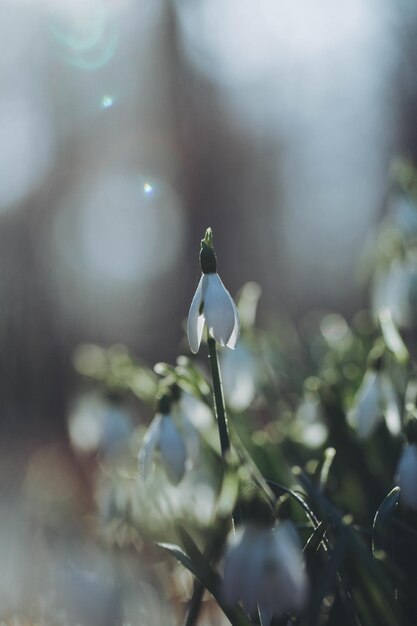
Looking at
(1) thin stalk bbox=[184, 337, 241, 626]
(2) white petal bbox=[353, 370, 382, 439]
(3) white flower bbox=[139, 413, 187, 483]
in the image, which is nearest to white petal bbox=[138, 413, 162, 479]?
(3) white flower bbox=[139, 413, 187, 483]

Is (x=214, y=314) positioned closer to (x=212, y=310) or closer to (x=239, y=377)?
(x=212, y=310)

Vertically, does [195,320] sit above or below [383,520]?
above

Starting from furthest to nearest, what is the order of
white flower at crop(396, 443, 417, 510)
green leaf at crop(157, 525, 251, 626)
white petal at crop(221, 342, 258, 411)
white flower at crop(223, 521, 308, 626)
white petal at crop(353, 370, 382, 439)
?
white petal at crop(221, 342, 258, 411) → white petal at crop(353, 370, 382, 439) → white flower at crop(396, 443, 417, 510) → green leaf at crop(157, 525, 251, 626) → white flower at crop(223, 521, 308, 626)

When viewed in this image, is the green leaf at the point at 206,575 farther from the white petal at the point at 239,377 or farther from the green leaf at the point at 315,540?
the white petal at the point at 239,377

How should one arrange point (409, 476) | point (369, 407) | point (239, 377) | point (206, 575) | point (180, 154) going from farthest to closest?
1. point (180, 154)
2. point (239, 377)
3. point (369, 407)
4. point (409, 476)
5. point (206, 575)

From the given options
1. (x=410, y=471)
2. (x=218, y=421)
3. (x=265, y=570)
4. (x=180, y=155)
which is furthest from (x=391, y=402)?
(x=180, y=155)

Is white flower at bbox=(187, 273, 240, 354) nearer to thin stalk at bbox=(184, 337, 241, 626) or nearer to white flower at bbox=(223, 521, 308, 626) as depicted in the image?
thin stalk at bbox=(184, 337, 241, 626)

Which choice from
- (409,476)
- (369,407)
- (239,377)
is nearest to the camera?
(409,476)
